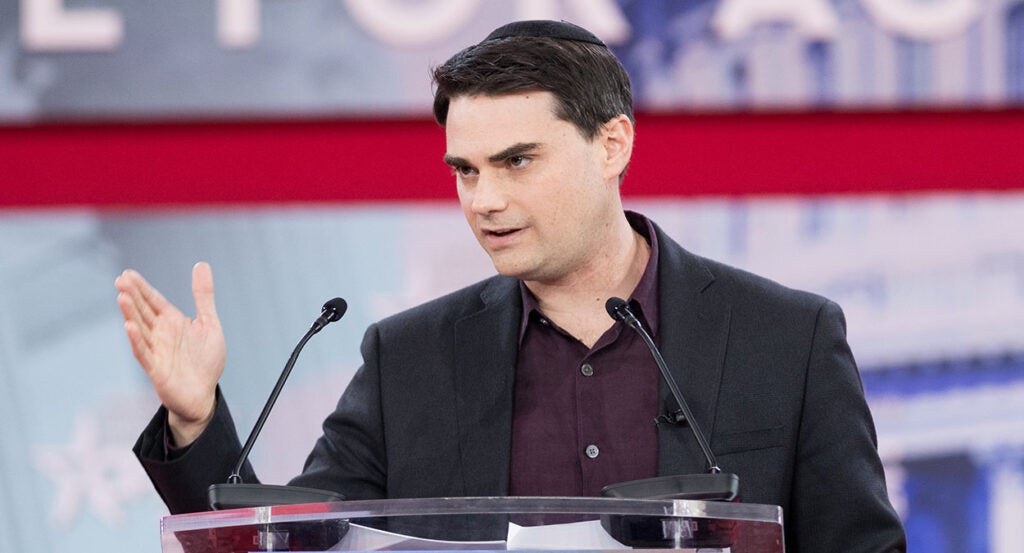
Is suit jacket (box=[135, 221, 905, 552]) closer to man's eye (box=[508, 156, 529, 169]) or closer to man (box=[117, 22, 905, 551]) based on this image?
man (box=[117, 22, 905, 551])

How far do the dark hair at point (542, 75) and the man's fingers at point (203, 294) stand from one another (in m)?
0.46

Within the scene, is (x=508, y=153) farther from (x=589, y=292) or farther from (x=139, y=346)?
(x=139, y=346)

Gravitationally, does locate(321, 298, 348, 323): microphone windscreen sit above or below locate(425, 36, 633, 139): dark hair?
below

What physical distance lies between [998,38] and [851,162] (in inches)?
19.0

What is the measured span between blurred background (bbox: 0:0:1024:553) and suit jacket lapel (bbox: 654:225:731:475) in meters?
1.20

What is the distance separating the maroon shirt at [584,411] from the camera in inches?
78.7

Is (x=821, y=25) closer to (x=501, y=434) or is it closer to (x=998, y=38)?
(x=998, y=38)

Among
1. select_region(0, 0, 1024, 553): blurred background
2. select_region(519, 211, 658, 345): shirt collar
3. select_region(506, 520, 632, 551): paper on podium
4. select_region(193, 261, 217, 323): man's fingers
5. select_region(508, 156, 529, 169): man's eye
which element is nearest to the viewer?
select_region(506, 520, 632, 551): paper on podium

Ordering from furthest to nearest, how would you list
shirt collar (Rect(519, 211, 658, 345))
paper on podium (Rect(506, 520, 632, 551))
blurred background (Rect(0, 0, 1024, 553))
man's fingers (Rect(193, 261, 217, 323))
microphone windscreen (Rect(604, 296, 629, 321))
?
1. blurred background (Rect(0, 0, 1024, 553))
2. shirt collar (Rect(519, 211, 658, 345))
3. man's fingers (Rect(193, 261, 217, 323))
4. microphone windscreen (Rect(604, 296, 629, 321))
5. paper on podium (Rect(506, 520, 632, 551))

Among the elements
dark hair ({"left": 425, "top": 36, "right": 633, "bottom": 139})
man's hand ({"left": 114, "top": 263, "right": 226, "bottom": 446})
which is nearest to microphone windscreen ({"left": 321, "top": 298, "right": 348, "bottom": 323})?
man's hand ({"left": 114, "top": 263, "right": 226, "bottom": 446})

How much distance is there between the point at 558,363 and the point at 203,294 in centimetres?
56

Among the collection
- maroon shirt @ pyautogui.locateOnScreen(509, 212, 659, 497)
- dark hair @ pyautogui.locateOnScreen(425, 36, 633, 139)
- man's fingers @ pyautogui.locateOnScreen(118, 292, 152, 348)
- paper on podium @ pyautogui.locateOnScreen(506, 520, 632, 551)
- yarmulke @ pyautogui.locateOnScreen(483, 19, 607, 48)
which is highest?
yarmulke @ pyautogui.locateOnScreen(483, 19, 607, 48)

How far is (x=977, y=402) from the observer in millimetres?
3291

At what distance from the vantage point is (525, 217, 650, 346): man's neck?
215 centimetres
